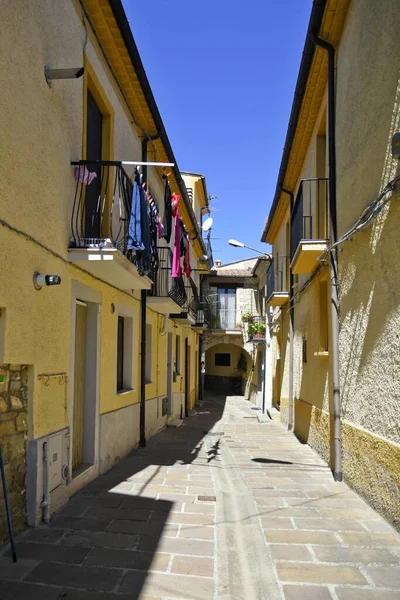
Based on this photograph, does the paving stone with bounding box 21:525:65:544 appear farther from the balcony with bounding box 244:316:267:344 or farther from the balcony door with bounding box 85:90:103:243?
the balcony with bounding box 244:316:267:344

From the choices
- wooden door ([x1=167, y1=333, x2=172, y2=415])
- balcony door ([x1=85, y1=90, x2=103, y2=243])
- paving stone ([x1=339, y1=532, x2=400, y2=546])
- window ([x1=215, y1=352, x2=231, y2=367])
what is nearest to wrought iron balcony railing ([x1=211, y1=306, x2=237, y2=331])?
window ([x1=215, y1=352, x2=231, y2=367])

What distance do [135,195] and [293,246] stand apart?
4.90m

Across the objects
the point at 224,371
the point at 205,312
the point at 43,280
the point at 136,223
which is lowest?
the point at 224,371

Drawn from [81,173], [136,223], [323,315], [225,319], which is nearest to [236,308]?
[225,319]

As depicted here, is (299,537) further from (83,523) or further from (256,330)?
(256,330)

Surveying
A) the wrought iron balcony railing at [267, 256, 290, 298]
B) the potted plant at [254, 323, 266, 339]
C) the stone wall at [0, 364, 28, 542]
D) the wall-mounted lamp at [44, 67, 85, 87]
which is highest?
the wall-mounted lamp at [44, 67, 85, 87]

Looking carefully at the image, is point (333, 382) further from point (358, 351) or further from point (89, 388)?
point (89, 388)

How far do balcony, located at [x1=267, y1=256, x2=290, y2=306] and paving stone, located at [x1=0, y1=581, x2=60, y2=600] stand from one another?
10.7 m

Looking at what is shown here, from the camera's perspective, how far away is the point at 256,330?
22.3 meters

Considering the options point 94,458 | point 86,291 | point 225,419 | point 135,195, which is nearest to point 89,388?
point 94,458

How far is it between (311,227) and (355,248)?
3.17 metres

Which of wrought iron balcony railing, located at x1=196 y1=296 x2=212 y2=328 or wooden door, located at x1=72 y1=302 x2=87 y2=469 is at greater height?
wrought iron balcony railing, located at x1=196 y1=296 x2=212 y2=328

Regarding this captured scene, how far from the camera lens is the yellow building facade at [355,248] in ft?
16.0

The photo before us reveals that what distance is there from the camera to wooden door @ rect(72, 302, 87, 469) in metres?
6.28
